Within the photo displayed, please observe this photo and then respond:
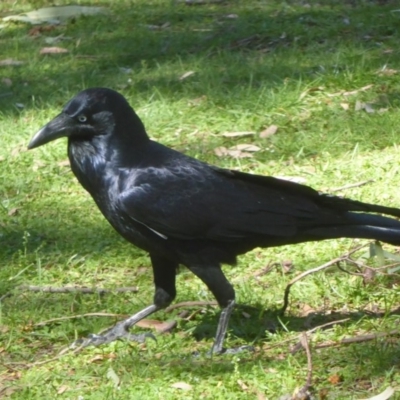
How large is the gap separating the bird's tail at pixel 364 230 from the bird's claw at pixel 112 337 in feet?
2.96

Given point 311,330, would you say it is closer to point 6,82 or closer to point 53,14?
point 6,82

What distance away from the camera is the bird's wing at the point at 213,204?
4.27 metres

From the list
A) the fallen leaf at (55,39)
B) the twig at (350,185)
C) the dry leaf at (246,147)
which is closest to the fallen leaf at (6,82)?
the fallen leaf at (55,39)

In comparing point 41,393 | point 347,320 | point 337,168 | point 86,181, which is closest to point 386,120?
point 337,168

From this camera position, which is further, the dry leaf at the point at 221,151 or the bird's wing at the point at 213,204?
the dry leaf at the point at 221,151

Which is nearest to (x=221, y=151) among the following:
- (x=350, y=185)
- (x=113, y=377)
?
(x=350, y=185)

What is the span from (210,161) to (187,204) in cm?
215

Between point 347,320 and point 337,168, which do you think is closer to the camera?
point 347,320

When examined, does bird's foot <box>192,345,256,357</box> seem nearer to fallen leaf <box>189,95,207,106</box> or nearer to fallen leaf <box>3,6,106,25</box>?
fallen leaf <box>189,95,207,106</box>

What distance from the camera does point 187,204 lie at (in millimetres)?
4359

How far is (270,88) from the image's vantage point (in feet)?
23.6

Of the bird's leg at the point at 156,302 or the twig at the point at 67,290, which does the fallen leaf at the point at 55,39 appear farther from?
the bird's leg at the point at 156,302

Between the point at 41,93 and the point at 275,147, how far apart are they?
85.6 inches

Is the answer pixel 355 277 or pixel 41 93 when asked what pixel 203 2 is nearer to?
pixel 41 93
